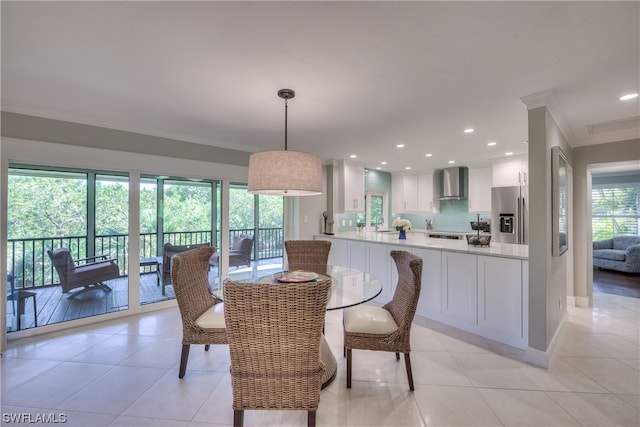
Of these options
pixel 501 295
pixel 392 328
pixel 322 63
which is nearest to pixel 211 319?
pixel 392 328

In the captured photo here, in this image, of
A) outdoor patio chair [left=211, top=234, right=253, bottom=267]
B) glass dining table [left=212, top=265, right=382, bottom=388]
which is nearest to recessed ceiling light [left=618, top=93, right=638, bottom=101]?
glass dining table [left=212, top=265, right=382, bottom=388]

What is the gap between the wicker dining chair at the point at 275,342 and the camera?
1277 mm

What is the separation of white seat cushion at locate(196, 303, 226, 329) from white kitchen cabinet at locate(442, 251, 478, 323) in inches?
98.8

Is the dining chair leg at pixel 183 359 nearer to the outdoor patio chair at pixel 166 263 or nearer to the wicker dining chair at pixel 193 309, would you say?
the wicker dining chair at pixel 193 309

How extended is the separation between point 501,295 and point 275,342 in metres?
2.46

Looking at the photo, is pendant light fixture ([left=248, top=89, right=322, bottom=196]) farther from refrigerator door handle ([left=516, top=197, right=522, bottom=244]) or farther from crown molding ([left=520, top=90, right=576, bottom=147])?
refrigerator door handle ([left=516, top=197, right=522, bottom=244])

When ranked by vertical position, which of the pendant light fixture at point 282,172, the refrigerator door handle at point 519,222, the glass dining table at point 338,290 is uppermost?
the pendant light fixture at point 282,172

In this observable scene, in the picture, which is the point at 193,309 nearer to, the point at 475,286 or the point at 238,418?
the point at 238,418

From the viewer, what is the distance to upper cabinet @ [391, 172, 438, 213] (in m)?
6.25

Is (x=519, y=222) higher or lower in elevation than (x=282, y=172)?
lower

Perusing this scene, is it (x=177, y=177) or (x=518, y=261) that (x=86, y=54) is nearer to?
(x=177, y=177)

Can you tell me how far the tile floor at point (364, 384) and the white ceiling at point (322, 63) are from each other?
2.30 m

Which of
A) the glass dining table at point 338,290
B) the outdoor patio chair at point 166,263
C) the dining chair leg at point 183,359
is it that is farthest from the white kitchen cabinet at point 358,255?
the dining chair leg at point 183,359

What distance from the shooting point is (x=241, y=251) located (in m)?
4.25
